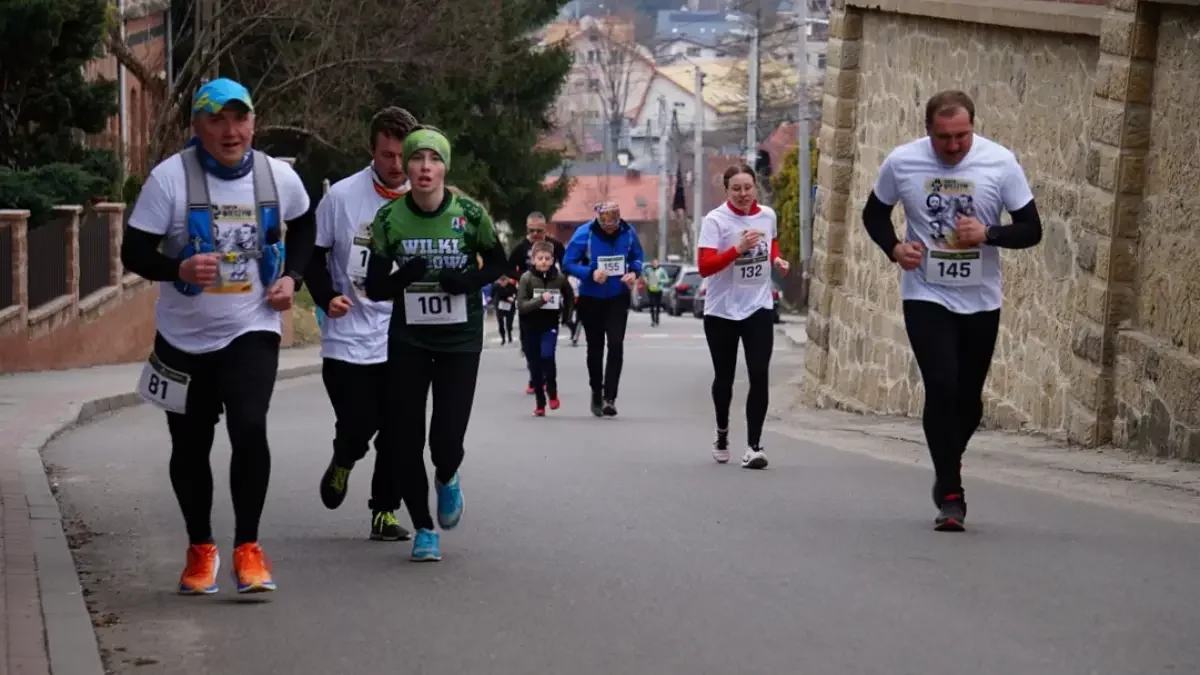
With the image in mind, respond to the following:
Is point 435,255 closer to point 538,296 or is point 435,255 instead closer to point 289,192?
point 289,192

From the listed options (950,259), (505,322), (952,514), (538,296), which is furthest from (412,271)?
(505,322)

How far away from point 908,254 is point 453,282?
7.06 ft

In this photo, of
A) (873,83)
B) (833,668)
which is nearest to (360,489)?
(833,668)

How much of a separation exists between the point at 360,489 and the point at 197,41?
25.3 m

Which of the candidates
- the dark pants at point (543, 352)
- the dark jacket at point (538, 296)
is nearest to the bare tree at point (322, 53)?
the dark jacket at point (538, 296)

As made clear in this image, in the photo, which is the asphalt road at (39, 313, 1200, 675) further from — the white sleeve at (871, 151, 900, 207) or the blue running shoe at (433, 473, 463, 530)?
the white sleeve at (871, 151, 900, 207)

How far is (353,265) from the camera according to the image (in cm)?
950

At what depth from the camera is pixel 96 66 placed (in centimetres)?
3825

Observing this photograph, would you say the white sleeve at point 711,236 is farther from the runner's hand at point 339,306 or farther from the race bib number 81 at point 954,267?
the runner's hand at point 339,306

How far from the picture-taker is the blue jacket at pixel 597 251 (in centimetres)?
1831

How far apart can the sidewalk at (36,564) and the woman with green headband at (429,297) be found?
1.39 m

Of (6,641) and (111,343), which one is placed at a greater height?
(6,641)

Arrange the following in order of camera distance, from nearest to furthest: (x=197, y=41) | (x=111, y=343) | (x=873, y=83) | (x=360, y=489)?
(x=360, y=489)
(x=873, y=83)
(x=111, y=343)
(x=197, y=41)

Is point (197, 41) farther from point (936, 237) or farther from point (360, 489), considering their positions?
point (936, 237)
